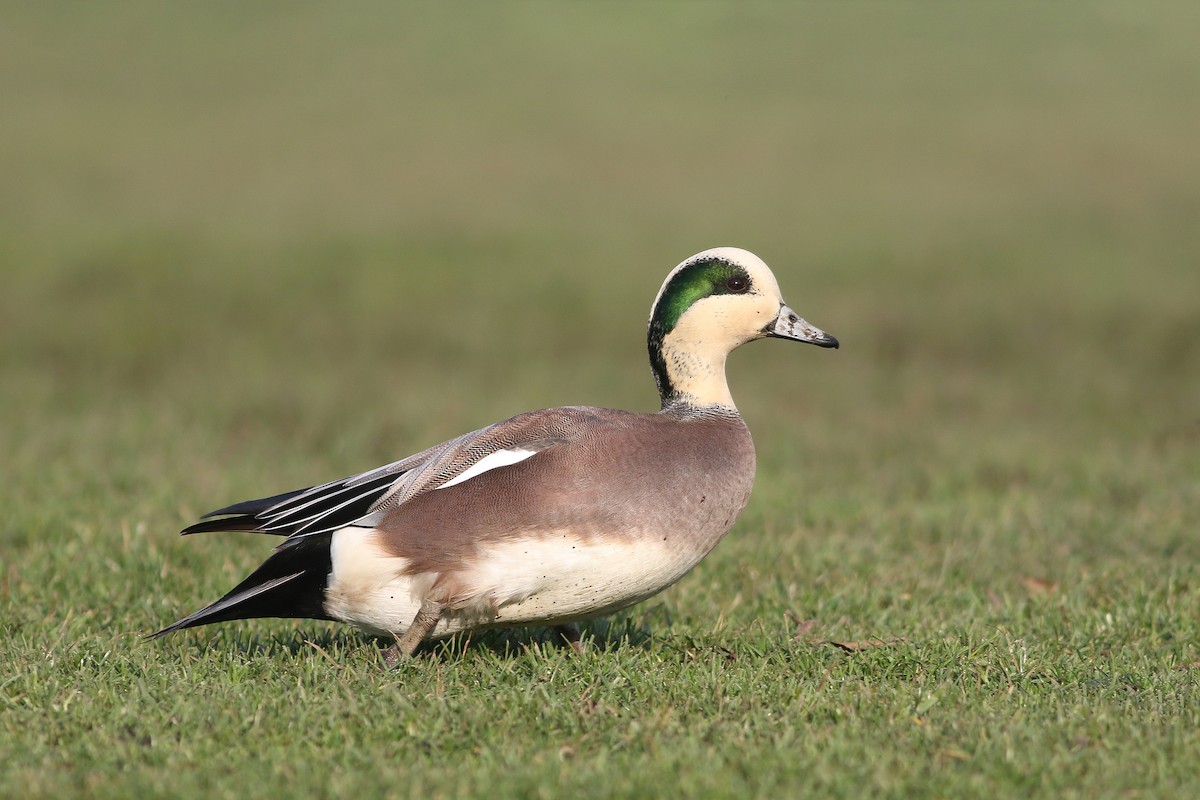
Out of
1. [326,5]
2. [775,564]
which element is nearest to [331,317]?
[775,564]

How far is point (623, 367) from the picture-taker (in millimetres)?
9883

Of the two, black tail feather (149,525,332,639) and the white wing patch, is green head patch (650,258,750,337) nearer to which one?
the white wing patch

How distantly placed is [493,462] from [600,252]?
9.22 meters

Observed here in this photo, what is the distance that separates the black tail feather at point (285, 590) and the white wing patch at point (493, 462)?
15.8 inches

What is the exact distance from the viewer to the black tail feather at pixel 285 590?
12.5 feet

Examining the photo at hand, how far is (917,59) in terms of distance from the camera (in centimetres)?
2298

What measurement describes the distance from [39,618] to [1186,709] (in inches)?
131

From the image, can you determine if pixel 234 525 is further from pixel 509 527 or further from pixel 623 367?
pixel 623 367

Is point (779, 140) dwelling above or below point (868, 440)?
above

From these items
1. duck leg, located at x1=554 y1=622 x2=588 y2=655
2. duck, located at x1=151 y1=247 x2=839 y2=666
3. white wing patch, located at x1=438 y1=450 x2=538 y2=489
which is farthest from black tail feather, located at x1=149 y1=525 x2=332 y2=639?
duck leg, located at x1=554 y1=622 x2=588 y2=655

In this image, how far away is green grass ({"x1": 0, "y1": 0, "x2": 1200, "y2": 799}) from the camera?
129 inches

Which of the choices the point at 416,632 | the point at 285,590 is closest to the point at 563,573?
the point at 416,632

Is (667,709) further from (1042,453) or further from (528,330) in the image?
(528,330)

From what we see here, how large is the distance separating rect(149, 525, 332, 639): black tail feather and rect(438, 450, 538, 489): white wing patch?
400mm
